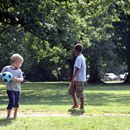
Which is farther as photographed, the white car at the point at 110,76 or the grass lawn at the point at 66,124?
the white car at the point at 110,76

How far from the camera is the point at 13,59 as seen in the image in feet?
41.7

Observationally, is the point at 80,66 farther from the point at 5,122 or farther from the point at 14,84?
the point at 5,122

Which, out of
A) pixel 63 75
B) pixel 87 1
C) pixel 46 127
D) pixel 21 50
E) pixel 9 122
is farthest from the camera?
pixel 63 75

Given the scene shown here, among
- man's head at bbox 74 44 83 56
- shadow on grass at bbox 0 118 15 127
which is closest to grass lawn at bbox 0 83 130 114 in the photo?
man's head at bbox 74 44 83 56

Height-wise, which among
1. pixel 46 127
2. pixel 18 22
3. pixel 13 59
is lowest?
pixel 46 127

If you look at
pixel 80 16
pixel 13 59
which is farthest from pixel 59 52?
pixel 13 59

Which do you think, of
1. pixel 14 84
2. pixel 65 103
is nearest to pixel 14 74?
pixel 14 84

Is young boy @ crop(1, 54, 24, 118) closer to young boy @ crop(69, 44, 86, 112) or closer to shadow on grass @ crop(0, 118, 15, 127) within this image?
shadow on grass @ crop(0, 118, 15, 127)

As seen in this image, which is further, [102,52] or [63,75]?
[63,75]

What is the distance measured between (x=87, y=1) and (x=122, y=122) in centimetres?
1916

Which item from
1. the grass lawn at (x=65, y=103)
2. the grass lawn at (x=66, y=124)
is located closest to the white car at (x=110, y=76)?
the grass lawn at (x=65, y=103)

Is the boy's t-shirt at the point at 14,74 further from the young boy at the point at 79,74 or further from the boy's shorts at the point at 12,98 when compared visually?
the young boy at the point at 79,74

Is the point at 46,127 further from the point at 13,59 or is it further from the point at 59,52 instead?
the point at 59,52

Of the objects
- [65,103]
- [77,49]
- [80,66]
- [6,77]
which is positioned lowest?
[65,103]
